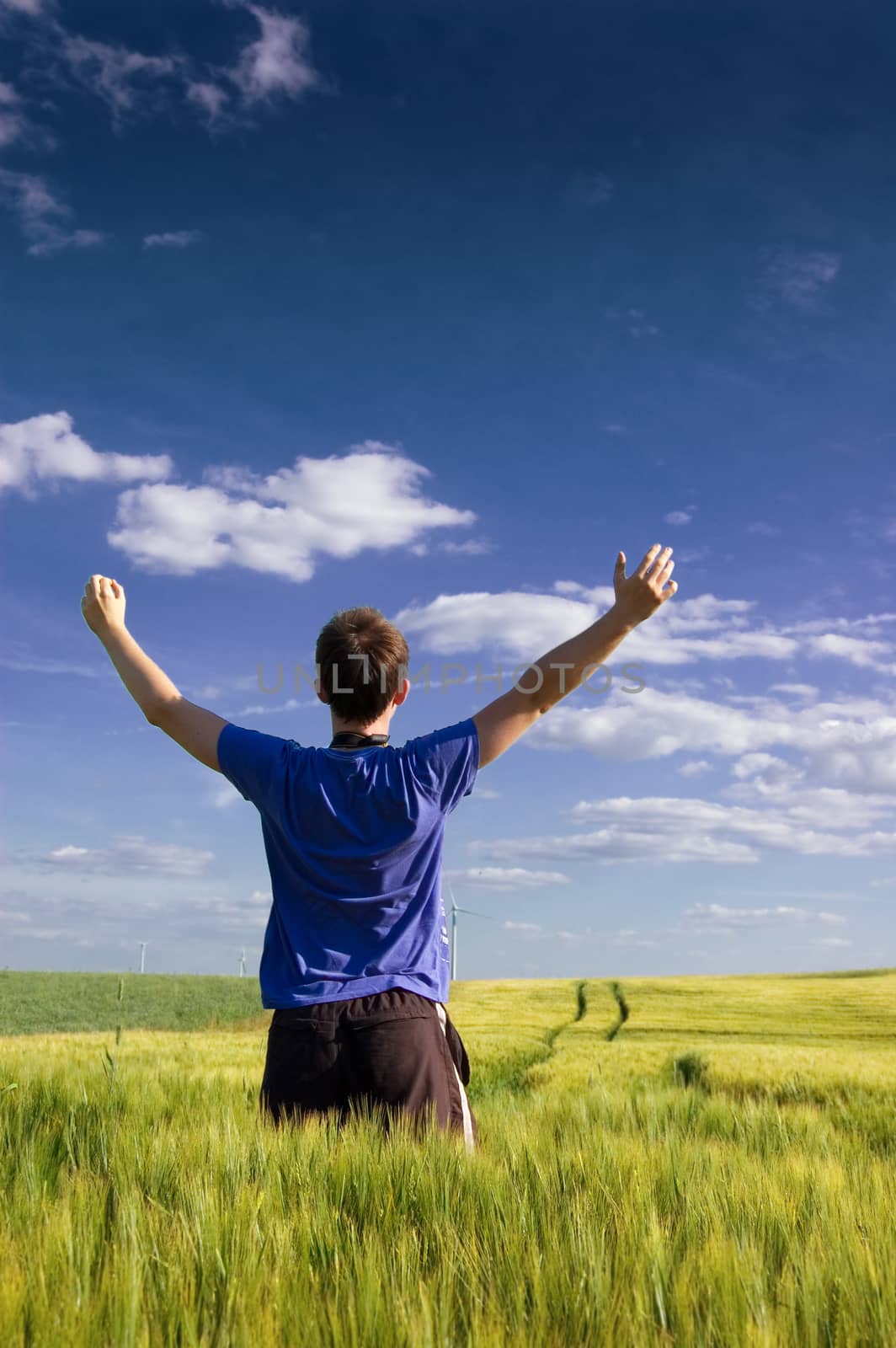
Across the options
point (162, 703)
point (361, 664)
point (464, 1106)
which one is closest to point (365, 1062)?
point (464, 1106)

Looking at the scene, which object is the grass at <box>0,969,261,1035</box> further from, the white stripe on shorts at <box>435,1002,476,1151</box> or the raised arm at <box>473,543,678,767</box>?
the raised arm at <box>473,543,678,767</box>

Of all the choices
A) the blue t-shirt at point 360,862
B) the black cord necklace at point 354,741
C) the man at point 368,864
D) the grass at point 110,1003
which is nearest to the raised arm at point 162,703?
the man at point 368,864

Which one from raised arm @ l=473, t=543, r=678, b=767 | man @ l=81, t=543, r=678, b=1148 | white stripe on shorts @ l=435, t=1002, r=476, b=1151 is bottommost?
white stripe on shorts @ l=435, t=1002, r=476, b=1151

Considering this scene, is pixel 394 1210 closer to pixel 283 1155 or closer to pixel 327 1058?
pixel 283 1155

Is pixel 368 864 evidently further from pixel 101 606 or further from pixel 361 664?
pixel 101 606

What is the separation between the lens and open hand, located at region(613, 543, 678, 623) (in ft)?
10.6

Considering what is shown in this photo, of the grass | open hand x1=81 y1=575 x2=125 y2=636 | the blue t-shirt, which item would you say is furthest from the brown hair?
the grass

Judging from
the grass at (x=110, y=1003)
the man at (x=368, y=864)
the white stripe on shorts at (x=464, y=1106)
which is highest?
the man at (x=368, y=864)

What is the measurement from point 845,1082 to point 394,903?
8765mm

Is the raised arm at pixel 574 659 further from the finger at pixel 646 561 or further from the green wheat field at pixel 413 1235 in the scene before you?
the green wheat field at pixel 413 1235

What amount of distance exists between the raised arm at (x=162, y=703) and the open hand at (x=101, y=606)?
18 millimetres

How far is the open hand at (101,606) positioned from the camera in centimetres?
362

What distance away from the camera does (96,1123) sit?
340cm

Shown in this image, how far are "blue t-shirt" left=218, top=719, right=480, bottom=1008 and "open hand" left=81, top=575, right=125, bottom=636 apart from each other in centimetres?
79
